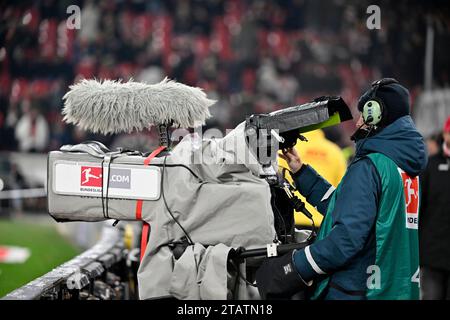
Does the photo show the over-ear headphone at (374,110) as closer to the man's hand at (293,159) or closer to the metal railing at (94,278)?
the man's hand at (293,159)

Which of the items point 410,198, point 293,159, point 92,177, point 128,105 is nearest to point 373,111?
point 410,198

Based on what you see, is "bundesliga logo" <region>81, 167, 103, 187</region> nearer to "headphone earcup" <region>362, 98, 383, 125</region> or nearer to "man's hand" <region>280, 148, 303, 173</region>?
"man's hand" <region>280, 148, 303, 173</region>

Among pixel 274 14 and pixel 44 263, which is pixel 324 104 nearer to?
pixel 44 263

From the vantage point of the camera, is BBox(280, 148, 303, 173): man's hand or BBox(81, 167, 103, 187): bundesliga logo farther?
BBox(280, 148, 303, 173): man's hand

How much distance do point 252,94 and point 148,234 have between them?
971 centimetres

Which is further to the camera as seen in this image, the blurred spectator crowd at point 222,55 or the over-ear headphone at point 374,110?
the blurred spectator crowd at point 222,55

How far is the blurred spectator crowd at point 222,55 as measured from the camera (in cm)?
1048

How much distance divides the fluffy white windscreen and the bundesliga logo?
196 millimetres

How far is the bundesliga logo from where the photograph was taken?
2406mm

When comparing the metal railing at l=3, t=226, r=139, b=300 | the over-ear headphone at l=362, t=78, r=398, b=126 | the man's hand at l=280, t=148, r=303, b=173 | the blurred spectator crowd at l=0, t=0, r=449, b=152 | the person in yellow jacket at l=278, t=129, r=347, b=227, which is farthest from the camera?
the blurred spectator crowd at l=0, t=0, r=449, b=152

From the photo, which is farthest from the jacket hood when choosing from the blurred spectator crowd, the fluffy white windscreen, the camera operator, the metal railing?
the blurred spectator crowd

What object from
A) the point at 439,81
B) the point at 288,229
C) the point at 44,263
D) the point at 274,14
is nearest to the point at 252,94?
the point at 274,14

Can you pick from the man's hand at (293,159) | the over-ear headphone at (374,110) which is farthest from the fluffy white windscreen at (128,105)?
the over-ear headphone at (374,110)

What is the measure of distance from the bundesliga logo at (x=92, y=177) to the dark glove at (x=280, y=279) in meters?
0.70
